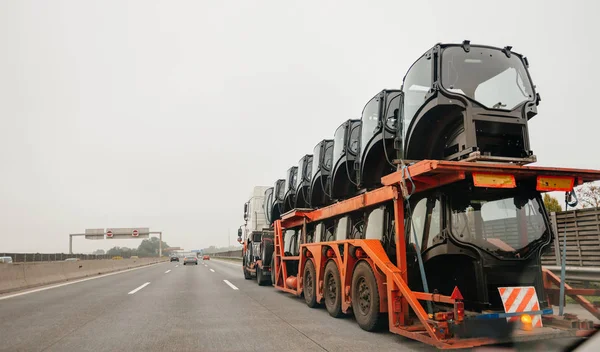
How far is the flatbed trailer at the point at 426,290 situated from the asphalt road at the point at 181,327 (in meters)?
0.41

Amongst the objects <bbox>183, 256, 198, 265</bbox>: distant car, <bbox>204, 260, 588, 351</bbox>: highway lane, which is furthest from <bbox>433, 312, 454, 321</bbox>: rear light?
<bbox>183, 256, 198, 265</bbox>: distant car

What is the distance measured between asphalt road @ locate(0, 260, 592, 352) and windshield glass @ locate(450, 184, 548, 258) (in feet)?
4.33

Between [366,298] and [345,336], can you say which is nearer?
[345,336]

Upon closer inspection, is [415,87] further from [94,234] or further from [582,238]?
[94,234]

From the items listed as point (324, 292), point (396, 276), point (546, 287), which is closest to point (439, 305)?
point (396, 276)

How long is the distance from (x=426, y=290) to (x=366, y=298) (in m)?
1.56

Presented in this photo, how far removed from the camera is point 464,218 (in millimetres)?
5035

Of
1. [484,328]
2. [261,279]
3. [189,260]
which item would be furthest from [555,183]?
[189,260]

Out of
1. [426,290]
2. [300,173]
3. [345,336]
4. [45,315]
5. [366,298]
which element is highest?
[300,173]

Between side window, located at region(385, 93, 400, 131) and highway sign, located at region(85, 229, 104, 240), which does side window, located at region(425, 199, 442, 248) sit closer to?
side window, located at region(385, 93, 400, 131)

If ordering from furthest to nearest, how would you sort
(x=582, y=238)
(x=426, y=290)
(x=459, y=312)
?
1. (x=582, y=238)
2. (x=426, y=290)
3. (x=459, y=312)

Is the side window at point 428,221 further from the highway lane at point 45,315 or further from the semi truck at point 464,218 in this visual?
the highway lane at point 45,315

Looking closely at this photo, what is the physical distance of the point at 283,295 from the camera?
38.7ft

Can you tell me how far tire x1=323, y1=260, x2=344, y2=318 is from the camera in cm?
752
